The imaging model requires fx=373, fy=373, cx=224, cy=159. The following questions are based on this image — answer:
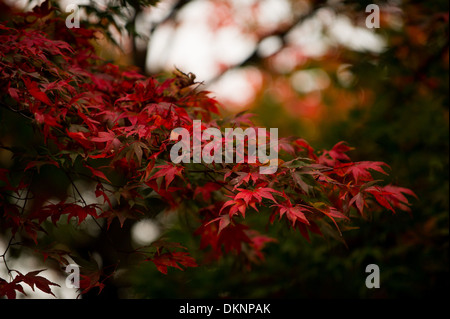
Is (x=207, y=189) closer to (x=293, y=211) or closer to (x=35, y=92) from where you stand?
(x=293, y=211)

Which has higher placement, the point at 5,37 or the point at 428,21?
the point at 428,21

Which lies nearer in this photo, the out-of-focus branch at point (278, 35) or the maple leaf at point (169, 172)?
the maple leaf at point (169, 172)

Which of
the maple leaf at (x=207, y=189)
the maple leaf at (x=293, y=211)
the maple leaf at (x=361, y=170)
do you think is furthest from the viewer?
the maple leaf at (x=207, y=189)

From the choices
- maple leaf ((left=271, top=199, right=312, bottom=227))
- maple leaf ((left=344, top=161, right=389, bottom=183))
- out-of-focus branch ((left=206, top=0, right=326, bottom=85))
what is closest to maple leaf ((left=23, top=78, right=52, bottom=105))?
maple leaf ((left=271, top=199, right=312, bottom=227))

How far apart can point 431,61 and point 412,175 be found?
1122mm

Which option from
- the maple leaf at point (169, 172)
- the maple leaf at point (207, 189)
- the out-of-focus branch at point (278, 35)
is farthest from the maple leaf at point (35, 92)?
the out-of-focus branch at point (278, 35)

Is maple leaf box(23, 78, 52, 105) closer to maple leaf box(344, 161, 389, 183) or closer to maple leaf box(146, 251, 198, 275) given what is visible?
maple leaf box(146, 251, 198, 275)

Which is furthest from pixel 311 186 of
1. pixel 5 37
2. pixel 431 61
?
pixel 431 61

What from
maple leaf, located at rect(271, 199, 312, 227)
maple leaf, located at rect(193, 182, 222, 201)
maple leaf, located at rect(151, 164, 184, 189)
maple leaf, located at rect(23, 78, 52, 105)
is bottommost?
maple leaf, located at rect(271, 199, 312, 227)

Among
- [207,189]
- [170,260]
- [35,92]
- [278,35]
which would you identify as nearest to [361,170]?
[207,189]

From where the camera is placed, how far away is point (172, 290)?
365 cm

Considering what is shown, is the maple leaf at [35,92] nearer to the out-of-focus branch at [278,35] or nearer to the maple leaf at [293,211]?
the maple leaf at [293,211]

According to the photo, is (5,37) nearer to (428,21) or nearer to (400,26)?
(428,21)

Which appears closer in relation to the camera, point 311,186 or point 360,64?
point 311,186
